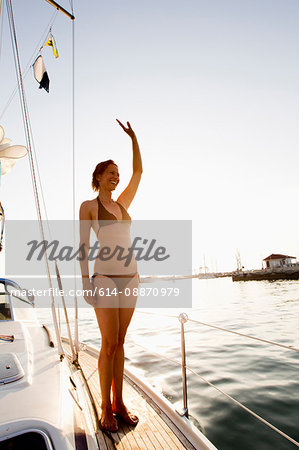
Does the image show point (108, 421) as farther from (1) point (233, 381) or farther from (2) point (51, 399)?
(1) point (233, 381)

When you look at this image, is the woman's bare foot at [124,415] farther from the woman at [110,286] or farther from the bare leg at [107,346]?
the bare leg at [107,346]

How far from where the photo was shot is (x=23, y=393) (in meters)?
1.24

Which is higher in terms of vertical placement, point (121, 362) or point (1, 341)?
point (1, 341)

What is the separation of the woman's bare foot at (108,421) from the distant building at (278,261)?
72.4 metres

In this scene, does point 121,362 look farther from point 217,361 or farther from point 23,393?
point 217,361

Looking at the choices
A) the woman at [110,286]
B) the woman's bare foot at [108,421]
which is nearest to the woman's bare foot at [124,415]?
the woman at [110,286]

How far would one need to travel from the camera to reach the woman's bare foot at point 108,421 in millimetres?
1943

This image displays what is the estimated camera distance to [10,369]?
1.40 m

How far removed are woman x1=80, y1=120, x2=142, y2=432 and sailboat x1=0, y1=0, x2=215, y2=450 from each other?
200mm

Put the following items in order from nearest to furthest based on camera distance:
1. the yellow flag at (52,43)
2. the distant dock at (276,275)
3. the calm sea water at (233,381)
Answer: the calm sea water at (233,381), the yellow flag at (52,43), the distant dock at (276,275)

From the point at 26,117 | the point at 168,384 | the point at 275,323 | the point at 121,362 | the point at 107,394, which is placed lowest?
the point at 275,323

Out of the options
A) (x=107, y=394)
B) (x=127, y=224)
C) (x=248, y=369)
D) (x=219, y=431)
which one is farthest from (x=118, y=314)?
(x=248, y=369)

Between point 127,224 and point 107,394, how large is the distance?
1.39 m

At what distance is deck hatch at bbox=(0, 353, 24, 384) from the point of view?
4.30ft
